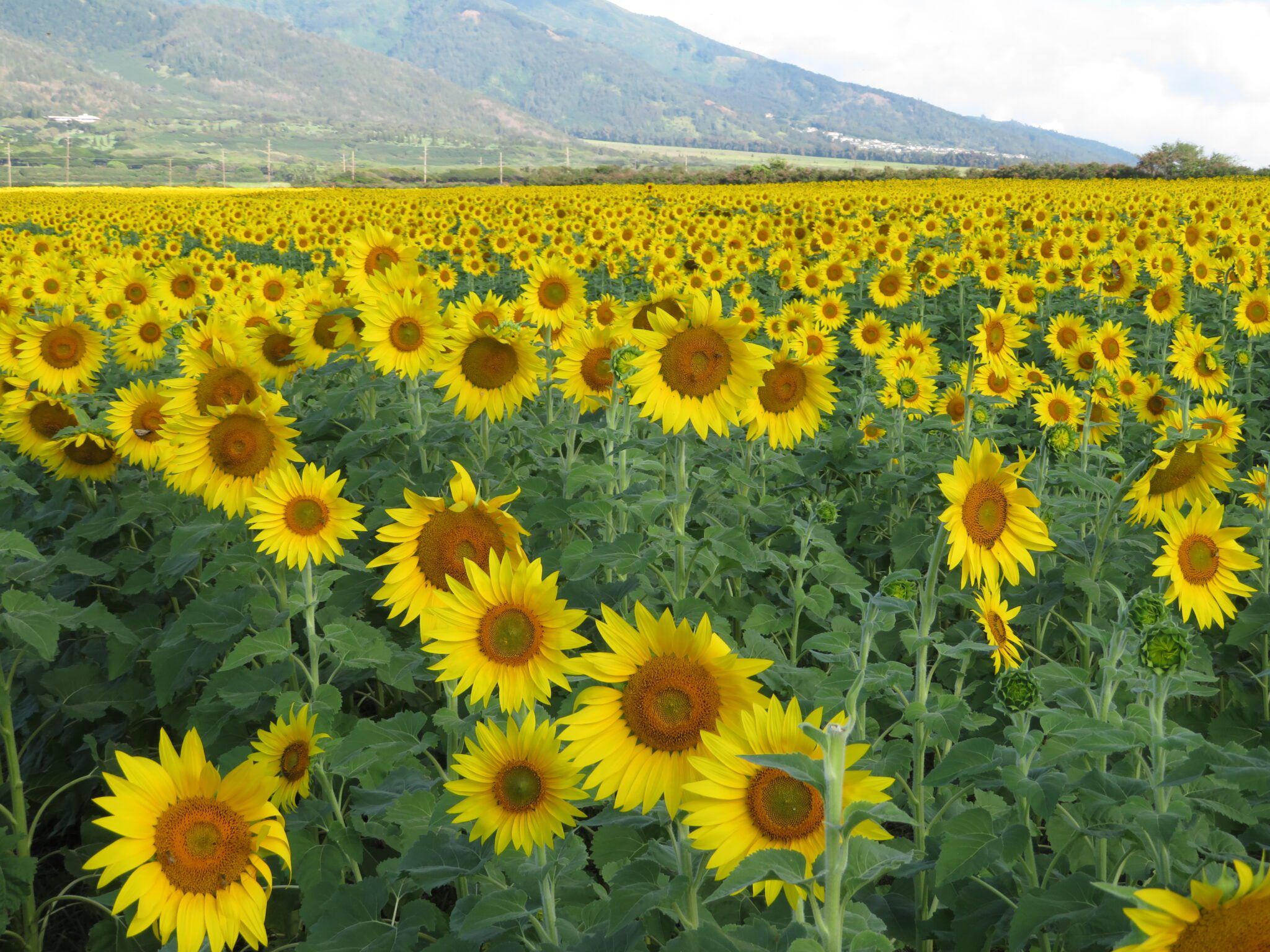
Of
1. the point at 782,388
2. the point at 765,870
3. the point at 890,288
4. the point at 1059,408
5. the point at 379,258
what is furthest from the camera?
the point at 890,288

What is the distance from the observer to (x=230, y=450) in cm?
349

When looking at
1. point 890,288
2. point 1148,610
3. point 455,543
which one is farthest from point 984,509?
point 890,288

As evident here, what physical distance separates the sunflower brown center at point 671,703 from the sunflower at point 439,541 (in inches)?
31.3

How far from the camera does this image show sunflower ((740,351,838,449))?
4.24 metres

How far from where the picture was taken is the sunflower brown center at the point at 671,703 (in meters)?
1.79

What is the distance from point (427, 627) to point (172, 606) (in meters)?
3.21

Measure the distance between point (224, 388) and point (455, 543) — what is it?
1810mm

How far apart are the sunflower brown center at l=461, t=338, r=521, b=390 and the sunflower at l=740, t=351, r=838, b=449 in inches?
47.7

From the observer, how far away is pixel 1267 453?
5309 millimetres

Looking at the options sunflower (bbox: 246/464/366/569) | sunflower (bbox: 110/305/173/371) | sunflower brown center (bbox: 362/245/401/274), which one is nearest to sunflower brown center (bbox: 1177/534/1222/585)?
sunflower (bbox: 246/464/366/569)

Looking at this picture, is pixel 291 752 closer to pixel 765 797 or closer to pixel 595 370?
pixel 765 797

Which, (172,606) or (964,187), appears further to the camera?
(964,187)

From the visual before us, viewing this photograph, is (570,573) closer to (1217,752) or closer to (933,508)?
(1217,752)

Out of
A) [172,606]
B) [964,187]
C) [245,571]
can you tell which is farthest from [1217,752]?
[964,187]
